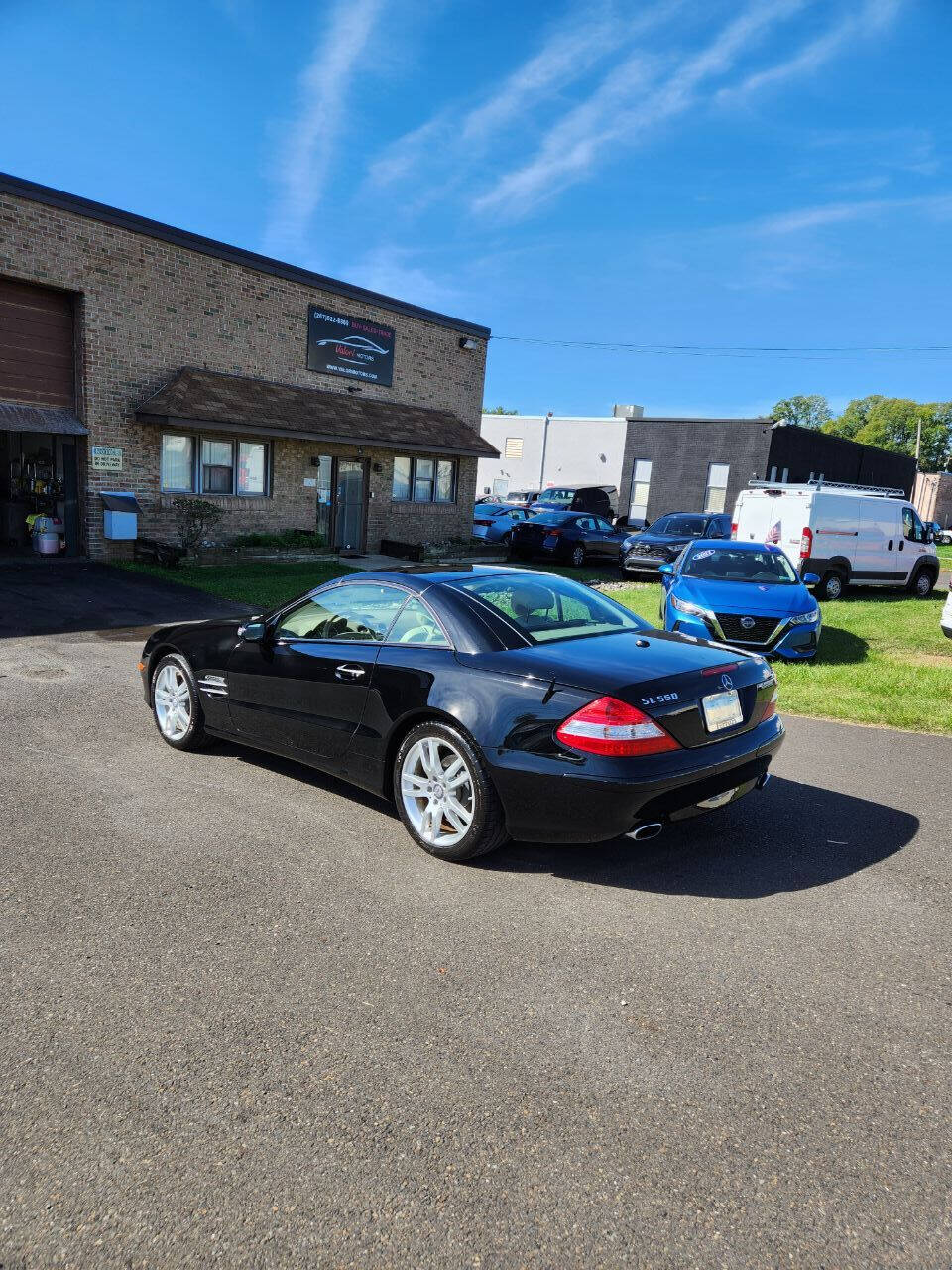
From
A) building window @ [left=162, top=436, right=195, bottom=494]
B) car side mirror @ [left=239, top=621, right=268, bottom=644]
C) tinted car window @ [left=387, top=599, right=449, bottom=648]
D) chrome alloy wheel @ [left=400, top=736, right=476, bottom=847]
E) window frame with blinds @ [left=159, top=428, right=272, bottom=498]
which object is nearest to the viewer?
chrome alloy wheel @ [left=400, top=736, right=476, bottom=847]

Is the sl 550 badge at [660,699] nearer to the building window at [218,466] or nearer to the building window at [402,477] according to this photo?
the building window at [218,466]

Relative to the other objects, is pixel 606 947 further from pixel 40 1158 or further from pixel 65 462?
pixel 65 462

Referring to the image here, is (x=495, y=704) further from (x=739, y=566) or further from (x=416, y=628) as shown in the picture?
(x=739, y=566)

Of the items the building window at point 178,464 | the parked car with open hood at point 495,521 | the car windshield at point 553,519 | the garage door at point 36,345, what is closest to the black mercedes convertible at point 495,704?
the garage door at point 36,345

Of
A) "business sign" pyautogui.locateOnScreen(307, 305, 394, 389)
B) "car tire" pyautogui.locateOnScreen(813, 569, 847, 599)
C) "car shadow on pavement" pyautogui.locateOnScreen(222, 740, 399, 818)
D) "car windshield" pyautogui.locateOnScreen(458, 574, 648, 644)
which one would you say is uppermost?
"business sign" pyautogui.locateOnScreen(307, 305, 394, 389)

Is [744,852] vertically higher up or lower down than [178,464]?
lower down

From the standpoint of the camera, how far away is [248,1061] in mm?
2848

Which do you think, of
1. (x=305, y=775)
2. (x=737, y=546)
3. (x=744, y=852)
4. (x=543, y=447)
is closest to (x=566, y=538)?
(x=737, y=546)

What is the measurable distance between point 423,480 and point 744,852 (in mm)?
19383

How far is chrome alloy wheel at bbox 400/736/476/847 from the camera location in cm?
439

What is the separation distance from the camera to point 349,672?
497 centimetres


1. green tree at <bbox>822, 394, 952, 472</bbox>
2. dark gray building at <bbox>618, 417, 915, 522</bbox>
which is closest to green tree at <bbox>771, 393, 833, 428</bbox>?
green tree at <bbox>822, 394, 952, 472</bbox>

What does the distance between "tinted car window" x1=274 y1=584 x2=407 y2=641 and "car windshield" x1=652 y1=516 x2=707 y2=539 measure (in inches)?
631

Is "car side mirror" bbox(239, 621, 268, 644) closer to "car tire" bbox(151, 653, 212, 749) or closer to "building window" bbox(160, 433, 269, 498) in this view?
"car tire" bbox(151, 653, 212, 749)
